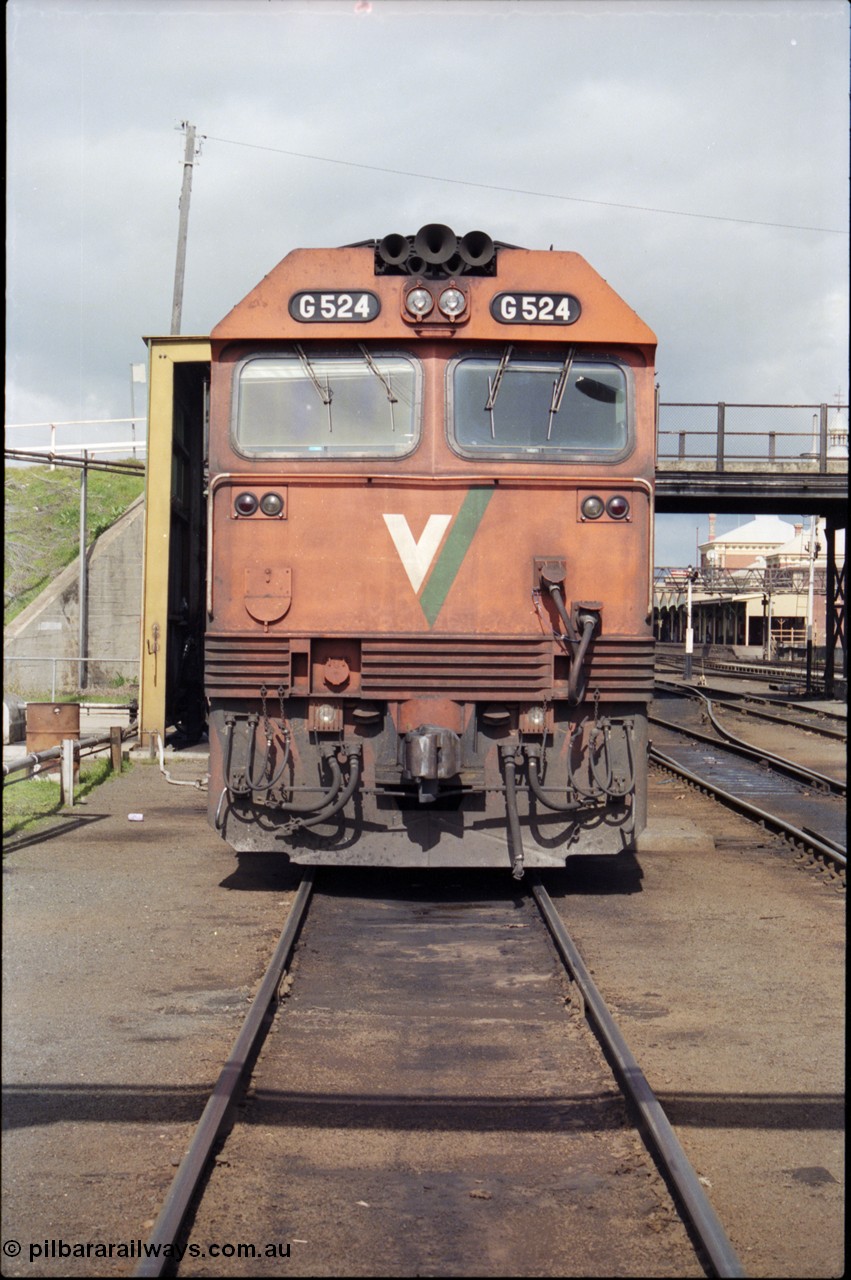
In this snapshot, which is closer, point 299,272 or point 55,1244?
point 55,1244

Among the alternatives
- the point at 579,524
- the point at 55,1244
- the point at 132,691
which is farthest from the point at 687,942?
the point at 132,691

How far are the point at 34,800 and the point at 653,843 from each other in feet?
21.2

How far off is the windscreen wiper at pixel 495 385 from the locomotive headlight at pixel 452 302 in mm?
410

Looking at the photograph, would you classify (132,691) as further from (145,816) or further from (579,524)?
(579,524)

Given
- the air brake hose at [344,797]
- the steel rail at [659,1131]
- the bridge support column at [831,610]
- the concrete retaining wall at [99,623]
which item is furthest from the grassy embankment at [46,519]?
the steel rail at [659,1131]

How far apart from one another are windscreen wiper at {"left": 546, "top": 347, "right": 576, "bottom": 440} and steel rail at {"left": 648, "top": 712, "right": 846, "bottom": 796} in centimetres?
887

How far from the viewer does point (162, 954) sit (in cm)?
741

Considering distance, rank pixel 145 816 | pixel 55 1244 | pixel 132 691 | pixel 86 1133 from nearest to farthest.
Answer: pixel 55 1244 < pixel 86 1133 < pixel 145 816 < pixel 132 691

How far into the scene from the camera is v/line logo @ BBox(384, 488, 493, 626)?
26.9 ft

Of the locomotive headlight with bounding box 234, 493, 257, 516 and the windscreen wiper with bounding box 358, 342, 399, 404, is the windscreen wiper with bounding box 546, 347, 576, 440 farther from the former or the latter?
the locomotive headlight with bounding box 234, 493, 257, 516

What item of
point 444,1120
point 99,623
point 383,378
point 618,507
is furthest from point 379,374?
point 99,623

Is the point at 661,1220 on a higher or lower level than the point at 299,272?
lower

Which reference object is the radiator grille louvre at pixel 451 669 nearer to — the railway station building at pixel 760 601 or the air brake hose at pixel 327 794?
the air brake hose at pixel 327 794

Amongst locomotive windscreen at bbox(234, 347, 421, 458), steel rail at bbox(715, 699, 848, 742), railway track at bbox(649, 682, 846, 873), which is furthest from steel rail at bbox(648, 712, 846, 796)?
locomotive windscreen at bbox(234, 347, 421, 458)
